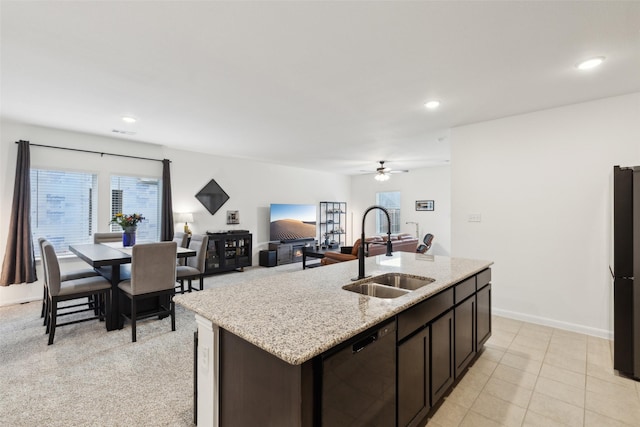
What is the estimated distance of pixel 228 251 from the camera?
6.21 metres

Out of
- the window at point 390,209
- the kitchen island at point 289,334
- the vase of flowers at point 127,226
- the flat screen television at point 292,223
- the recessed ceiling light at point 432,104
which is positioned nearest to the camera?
the kitchen island at point 289,334

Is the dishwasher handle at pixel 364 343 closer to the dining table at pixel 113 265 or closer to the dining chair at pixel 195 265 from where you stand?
the dining table at pixel 113 265

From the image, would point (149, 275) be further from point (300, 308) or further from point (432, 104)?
point (432, 104)

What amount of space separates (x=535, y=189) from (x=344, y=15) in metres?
3.10

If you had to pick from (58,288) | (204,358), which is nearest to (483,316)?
(204,358)

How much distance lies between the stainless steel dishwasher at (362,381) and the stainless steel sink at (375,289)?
1.69 ft

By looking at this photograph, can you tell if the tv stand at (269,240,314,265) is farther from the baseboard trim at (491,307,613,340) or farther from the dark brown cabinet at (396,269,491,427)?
the dark brown cabinet at (396,269,491,427)

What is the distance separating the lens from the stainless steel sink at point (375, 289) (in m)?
1.98

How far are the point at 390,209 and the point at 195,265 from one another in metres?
5.81

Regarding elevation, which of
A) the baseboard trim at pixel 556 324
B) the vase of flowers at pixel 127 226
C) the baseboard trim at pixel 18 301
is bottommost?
the baseboard trim at pixel 556 324

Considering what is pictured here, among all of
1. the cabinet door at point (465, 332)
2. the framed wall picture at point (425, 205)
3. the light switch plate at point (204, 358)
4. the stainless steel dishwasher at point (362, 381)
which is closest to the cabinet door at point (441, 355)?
the cabinet door at point (465, 332)

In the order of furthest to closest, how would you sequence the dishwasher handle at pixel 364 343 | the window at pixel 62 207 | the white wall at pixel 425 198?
the white wall at pixel 425 198 → the window at pixel 62 207 → the dishwasher handle at pixel 364 343

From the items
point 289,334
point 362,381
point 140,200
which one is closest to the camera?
point 289,334

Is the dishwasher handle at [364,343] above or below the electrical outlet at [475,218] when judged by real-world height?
below
